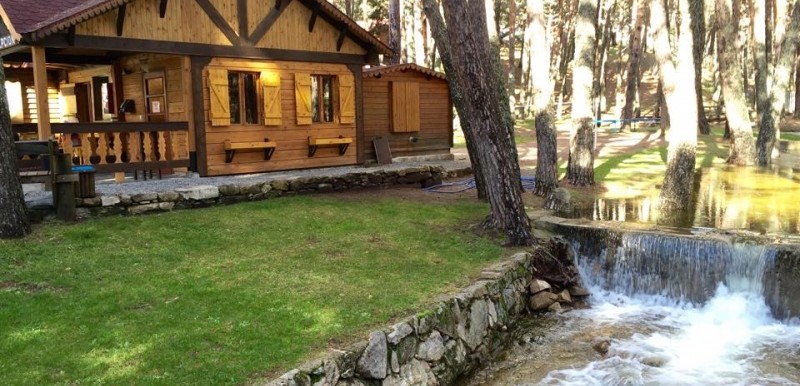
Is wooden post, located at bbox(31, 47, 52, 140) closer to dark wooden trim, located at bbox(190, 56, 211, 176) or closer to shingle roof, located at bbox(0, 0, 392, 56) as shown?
shingle roof, located at bbox(0, 0, 392, 56)

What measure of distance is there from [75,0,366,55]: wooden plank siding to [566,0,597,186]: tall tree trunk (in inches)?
204

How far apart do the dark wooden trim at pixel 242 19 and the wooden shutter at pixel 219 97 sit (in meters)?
0.93

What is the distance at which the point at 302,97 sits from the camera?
49.3ft

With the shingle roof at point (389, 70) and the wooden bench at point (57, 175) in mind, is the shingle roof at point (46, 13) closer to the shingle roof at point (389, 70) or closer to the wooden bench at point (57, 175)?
the wooden bench at point (57, 175)

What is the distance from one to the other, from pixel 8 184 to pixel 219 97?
5442 millimetres

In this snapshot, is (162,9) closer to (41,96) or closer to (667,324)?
(41,96)

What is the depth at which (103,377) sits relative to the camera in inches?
198

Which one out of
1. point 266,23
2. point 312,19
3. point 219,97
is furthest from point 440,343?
point 312,19

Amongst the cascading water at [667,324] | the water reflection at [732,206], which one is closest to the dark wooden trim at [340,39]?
the water reflection at [732,206]

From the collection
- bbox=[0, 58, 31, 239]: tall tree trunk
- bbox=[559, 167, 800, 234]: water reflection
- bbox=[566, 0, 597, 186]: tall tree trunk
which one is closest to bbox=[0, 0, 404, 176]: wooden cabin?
bbox=[0, 58, 31, 239]: tall tree trunk

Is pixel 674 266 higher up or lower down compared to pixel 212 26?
lower down

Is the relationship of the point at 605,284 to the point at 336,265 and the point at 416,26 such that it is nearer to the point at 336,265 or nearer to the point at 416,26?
the point at 336,265

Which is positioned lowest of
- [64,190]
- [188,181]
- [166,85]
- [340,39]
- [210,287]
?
[210,287]

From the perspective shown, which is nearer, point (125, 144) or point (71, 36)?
point (71, 36)
